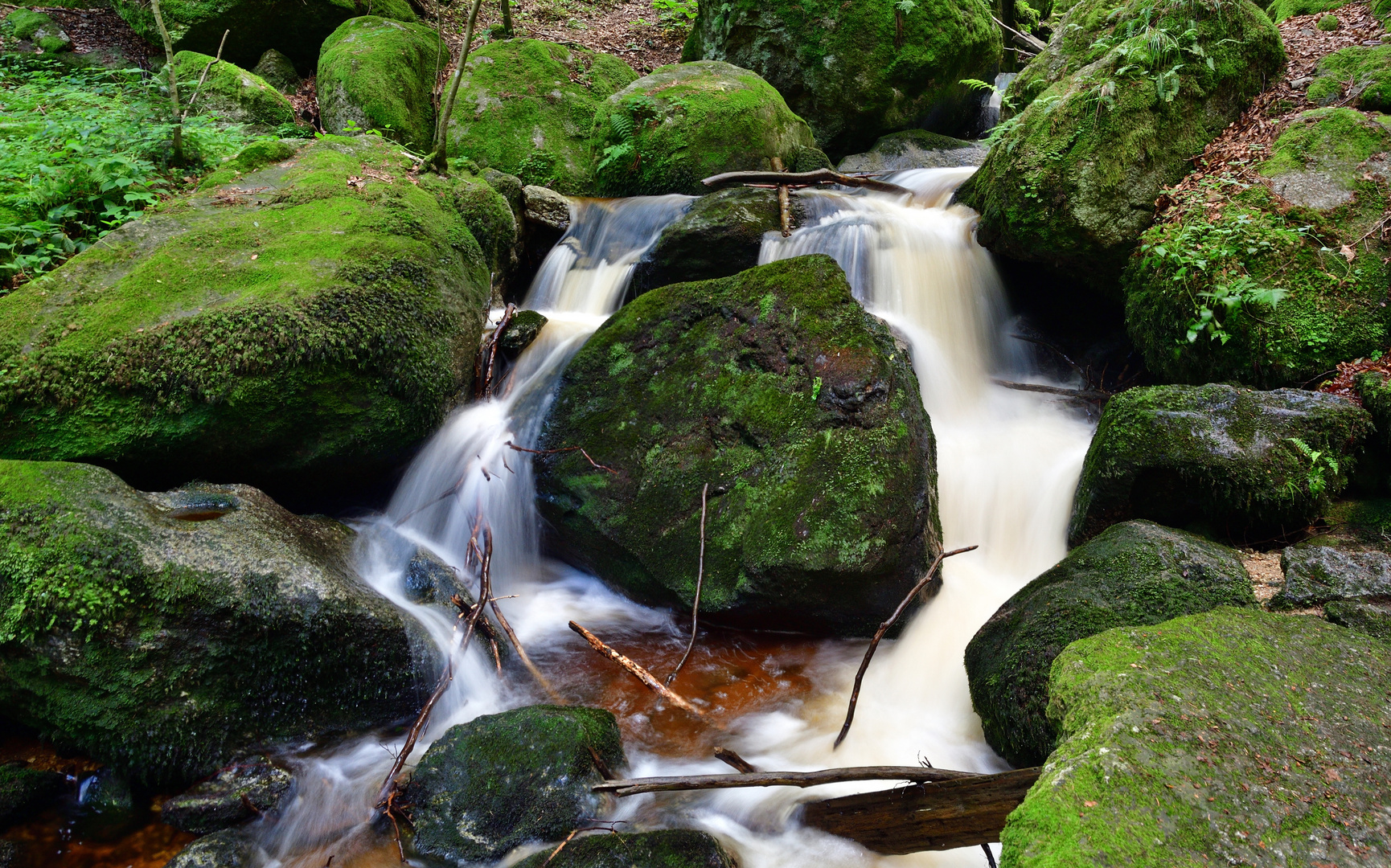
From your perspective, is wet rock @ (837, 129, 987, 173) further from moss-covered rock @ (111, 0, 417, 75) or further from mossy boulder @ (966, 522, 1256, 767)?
mossy boulder @ (966, 522, 1256, 767)

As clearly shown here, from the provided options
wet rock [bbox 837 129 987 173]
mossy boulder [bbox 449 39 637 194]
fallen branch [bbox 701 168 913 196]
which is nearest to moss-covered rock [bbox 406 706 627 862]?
fallen branch [bbox 701 168 913 196]

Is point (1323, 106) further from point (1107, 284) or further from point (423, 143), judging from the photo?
point (423, 143)

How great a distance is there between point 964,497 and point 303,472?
4.56 m

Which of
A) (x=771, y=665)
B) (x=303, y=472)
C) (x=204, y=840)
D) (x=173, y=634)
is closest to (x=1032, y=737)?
(x=771, y=665)

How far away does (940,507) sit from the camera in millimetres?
5191

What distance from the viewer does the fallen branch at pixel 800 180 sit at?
26.5 ft

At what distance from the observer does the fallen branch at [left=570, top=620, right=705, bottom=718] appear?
12.6 ft

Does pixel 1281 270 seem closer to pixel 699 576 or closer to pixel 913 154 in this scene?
pixel 699 576

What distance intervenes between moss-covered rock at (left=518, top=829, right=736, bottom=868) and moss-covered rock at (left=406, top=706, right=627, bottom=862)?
0.19 metres

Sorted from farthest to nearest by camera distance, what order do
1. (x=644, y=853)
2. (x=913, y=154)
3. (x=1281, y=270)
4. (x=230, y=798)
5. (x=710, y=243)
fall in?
1. (x=913, y=154)
2. (x=710, y=243)
3. (x=1281, y=270)
4. (x=230, y=798)
5. (x=644, y=853)

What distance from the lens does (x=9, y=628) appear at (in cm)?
308

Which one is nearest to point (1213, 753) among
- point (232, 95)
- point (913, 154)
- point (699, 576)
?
point (699, 576)

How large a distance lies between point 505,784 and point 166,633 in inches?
67.6

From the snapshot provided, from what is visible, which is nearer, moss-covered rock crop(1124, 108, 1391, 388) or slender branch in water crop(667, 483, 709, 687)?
slender branch in water crop(667, 483, 709, 687)
